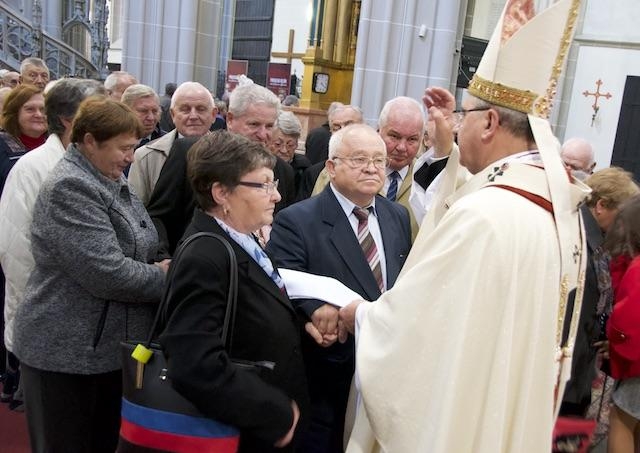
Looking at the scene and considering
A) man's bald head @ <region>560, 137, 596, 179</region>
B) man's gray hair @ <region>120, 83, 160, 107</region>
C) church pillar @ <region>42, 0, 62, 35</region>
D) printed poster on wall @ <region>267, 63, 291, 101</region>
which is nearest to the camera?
man's gray hair @ <region>120, 83, 160, 107</region>

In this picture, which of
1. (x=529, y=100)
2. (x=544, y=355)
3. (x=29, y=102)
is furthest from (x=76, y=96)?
(x=544, y=355)

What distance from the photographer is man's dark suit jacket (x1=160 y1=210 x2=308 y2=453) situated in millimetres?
1604

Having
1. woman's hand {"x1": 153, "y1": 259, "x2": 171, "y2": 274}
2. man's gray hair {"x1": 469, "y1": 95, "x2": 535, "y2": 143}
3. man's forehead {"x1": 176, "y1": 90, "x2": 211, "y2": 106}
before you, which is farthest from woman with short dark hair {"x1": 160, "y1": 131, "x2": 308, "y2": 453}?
man's forehead {"x1": 176, "y1": 90, "x2": 211, "y2": 106}

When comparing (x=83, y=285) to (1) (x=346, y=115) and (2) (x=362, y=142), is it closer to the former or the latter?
(2) (x=362, y=142)

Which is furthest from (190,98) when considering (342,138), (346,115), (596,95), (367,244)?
(596,95)

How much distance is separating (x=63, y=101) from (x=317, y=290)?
4.64 ft

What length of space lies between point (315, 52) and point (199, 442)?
26.5 ft

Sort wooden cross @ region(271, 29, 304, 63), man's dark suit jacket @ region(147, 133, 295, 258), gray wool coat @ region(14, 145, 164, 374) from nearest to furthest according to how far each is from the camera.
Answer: gray wool coat @ region(14, 145, 164, 374)
man's dark suit jacket @ region(147, 133, 295, 258)
wooden cross @ region(271, 29, 304, 63)

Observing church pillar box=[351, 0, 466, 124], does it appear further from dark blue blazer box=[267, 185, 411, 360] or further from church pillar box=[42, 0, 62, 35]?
church pillar box=[42, 0, 62, 35]

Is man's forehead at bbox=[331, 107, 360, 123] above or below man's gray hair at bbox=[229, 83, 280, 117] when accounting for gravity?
below

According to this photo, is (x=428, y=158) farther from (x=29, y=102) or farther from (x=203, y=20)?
(x=203, y=20)

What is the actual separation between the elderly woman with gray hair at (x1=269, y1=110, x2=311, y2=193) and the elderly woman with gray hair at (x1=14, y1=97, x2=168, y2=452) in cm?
213

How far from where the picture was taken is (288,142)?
4.38m

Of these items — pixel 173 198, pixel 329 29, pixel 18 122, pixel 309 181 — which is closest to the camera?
pixel 173 198
